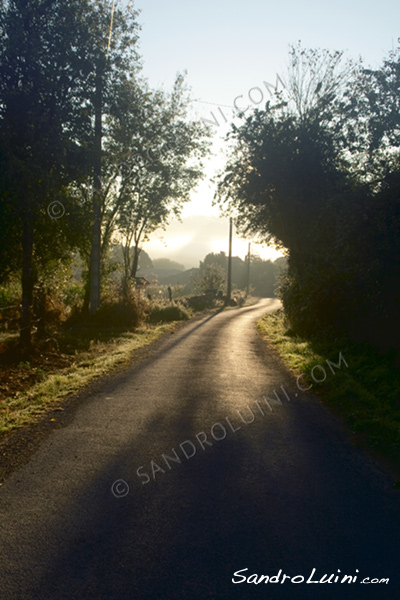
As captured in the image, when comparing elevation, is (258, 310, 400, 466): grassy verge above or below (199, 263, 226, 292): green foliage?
below

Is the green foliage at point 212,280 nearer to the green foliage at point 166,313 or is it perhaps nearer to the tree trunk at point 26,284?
the green foliage at point 166,313

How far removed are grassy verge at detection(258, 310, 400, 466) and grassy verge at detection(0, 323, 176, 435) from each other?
4670 mm

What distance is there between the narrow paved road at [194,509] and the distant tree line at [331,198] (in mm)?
4404

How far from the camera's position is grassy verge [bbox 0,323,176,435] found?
711 cm

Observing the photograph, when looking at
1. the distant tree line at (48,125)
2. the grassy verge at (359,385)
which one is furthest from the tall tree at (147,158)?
the grassy verge at (359,385)

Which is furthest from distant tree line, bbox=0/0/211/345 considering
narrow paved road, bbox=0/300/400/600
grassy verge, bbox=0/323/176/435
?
narrow paved road, bbox=0/300/400/600

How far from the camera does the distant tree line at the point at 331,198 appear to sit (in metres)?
10.1

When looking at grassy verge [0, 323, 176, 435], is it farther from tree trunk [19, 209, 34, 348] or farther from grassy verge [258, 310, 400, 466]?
grassy verge [258, 310, 400, 466]

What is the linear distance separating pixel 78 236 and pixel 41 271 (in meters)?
1.77

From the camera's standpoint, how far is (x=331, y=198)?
1188 centimetres

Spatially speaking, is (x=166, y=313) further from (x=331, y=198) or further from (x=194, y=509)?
(x=194, y=509)

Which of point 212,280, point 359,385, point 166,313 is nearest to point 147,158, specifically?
point 166,313

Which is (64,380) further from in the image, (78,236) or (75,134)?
(75,134)

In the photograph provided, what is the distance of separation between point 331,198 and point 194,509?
9.72m
